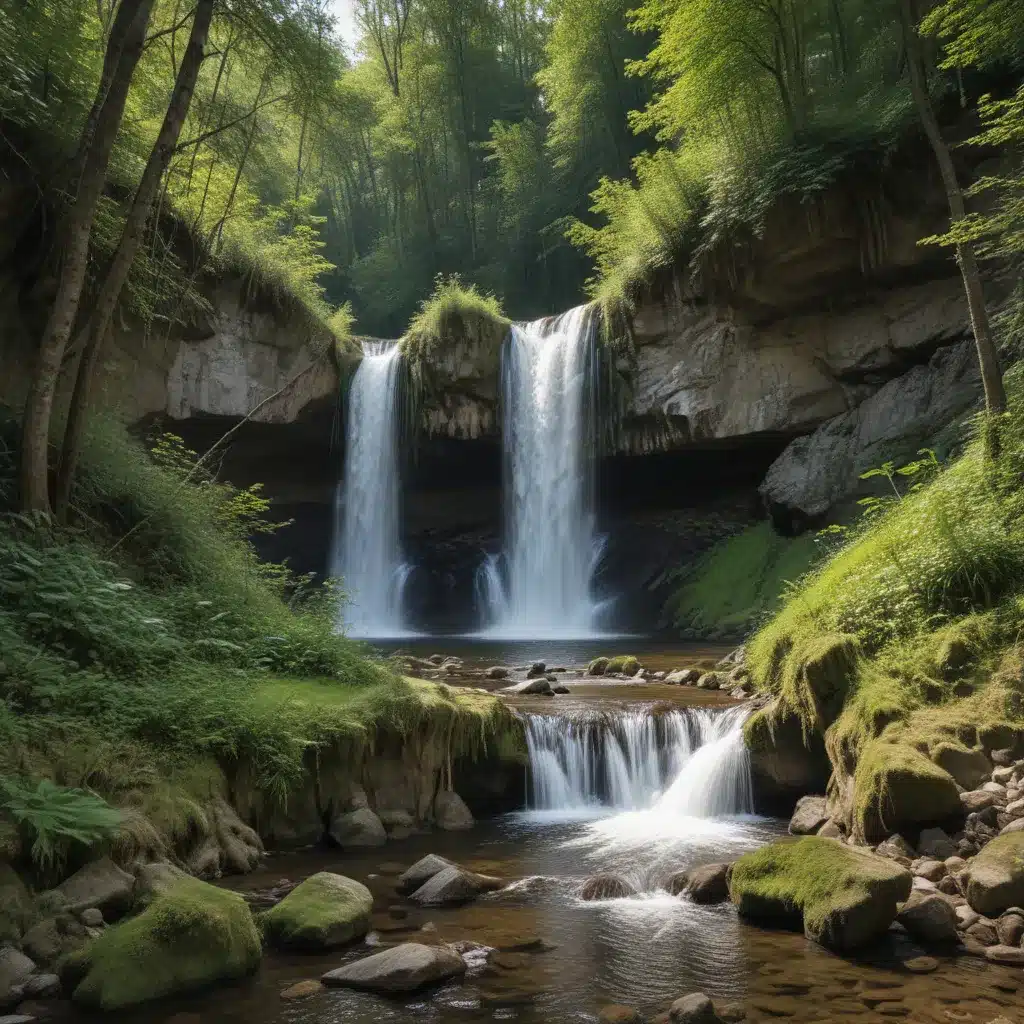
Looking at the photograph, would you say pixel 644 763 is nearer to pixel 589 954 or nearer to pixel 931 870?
pixel 931 870

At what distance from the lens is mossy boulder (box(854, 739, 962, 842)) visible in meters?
5.05

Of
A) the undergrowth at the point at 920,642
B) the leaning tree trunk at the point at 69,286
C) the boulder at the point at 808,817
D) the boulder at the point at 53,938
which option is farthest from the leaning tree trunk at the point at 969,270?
the boulder at the point at 53,938

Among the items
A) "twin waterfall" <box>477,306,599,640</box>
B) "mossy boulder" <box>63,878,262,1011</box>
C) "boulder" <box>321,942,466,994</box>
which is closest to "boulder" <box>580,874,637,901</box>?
"boulder" <box>321,942,466,994</box>

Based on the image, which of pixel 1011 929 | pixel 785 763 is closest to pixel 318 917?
pixel 1011 929

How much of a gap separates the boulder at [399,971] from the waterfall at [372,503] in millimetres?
15624

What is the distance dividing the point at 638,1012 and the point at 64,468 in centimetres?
659

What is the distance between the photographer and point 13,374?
983 cm

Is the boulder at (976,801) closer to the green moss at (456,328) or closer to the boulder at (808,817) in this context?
the boulder at (808,817)

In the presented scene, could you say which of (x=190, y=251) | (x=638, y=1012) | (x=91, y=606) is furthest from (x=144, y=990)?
(x=190, y=251)

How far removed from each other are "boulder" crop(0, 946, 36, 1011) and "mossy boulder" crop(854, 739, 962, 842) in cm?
472

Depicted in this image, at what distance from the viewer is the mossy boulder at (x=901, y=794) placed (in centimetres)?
505

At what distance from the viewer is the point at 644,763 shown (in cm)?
768

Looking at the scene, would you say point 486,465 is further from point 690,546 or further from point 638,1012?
point 638,1012

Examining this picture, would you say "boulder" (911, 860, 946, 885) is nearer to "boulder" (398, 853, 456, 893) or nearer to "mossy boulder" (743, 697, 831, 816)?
"mossy boulder" (743, 697, 831, 816)
